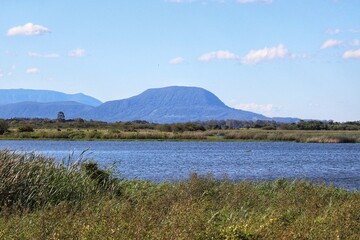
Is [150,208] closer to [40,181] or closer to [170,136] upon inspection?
[40,181]

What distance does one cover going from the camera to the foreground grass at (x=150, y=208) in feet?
39.9

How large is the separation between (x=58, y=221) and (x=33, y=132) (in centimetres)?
10056

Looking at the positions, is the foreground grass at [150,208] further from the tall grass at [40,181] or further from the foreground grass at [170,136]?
the foreground grass at [170,136]

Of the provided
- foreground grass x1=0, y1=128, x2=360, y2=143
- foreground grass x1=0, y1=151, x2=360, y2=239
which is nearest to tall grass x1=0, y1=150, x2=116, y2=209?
foreground grass x1=0, y1=151, x2=360, y2=239

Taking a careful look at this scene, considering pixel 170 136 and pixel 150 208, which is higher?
pixel 170 136

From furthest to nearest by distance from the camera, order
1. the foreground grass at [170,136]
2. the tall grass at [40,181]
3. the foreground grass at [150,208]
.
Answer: the foreground grass at [170,136], the tall grass at [40,181], the foreground grass at [150,208]

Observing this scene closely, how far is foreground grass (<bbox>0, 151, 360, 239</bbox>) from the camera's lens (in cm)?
1215

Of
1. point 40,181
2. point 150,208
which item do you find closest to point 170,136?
point 40,181

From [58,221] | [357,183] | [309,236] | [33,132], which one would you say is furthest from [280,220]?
[33,132]

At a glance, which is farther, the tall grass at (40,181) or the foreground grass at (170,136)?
the foreground grass at (170,136)

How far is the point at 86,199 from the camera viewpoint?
60.4 ft

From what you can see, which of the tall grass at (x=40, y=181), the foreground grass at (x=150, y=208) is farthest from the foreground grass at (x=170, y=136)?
the foreground grass at (x=150, y=208)

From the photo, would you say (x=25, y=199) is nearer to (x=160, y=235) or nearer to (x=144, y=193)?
(x=144, y=193)

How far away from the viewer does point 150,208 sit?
16562 mm
